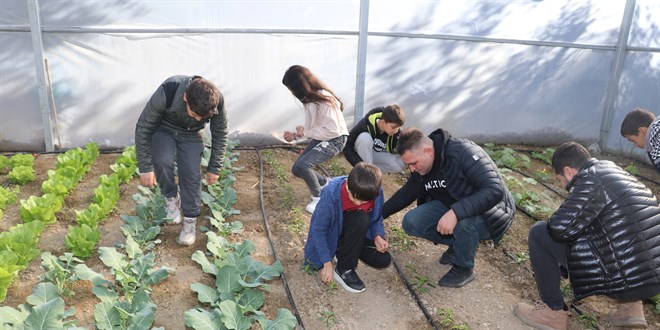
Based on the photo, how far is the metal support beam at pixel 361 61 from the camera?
265 inches

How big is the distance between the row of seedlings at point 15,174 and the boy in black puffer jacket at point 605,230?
4.19m

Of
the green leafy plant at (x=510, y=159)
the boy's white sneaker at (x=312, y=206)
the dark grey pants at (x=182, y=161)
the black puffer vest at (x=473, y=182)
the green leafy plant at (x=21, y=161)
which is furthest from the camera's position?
the green leafy plant at (x=510, y=159)

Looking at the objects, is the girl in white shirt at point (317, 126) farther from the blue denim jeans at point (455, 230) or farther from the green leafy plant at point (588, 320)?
the green leafy plant at point (588, 320)

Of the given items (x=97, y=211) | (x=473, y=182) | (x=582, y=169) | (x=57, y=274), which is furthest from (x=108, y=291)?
(x=582, y=169)

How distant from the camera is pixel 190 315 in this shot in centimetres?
282

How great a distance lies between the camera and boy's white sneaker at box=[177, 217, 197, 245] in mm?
4102

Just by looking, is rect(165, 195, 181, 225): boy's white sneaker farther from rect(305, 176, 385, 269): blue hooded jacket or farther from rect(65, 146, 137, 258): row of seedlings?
rect(305, 176, 385, 269): blue hooded jacket

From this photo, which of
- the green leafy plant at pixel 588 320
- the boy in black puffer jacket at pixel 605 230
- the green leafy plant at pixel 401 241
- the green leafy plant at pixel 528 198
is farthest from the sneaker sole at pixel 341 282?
the green leafy plant at pixel 528 198

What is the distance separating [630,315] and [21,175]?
5.20 m

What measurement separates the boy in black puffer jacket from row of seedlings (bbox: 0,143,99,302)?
3.22 metres

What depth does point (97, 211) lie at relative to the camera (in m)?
4.17

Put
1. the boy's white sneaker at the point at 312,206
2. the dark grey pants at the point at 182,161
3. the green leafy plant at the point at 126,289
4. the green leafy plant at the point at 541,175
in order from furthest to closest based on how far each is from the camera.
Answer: the green leafy plant at the point at 541,175 < the boy's white sneaker at the point at 312,206 < the dark grey pants at the point at 182,161 < the green leafy plant at the point at 126,289

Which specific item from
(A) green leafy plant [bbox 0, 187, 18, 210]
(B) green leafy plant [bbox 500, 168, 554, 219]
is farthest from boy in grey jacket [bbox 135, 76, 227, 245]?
(B) green leafy plant [bbox 500, 168, 554, 219]

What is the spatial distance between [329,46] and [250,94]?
1.19 m
